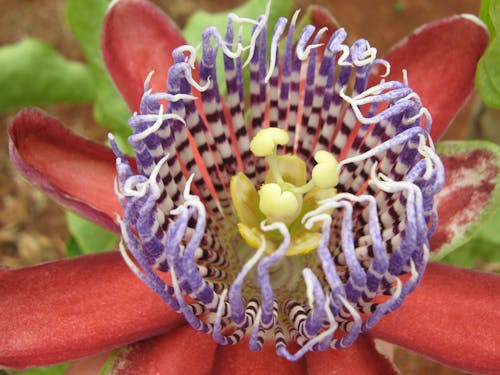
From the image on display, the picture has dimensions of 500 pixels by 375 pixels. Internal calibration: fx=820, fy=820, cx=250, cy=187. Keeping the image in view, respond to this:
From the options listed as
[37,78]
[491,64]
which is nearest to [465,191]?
[491,64]

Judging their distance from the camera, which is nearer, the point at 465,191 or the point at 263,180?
the point at 465,191

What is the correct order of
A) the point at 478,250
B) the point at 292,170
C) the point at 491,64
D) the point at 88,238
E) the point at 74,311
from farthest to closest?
the point at 88,238 → the point at 478,250 → the point at 292,170 → the point at 491,64 → the point at 74,311

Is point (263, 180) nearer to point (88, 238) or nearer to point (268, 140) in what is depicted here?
point (268, 140)

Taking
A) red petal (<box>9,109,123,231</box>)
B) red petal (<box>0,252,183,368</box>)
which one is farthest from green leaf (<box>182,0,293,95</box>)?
red petal (<box>0,252,183,368</box>)

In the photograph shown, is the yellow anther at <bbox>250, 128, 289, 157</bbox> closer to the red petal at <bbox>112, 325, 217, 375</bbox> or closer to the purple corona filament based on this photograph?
the purple corona filament

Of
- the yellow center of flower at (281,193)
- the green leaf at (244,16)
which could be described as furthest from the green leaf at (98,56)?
the yellow center of flower at (281,193)
